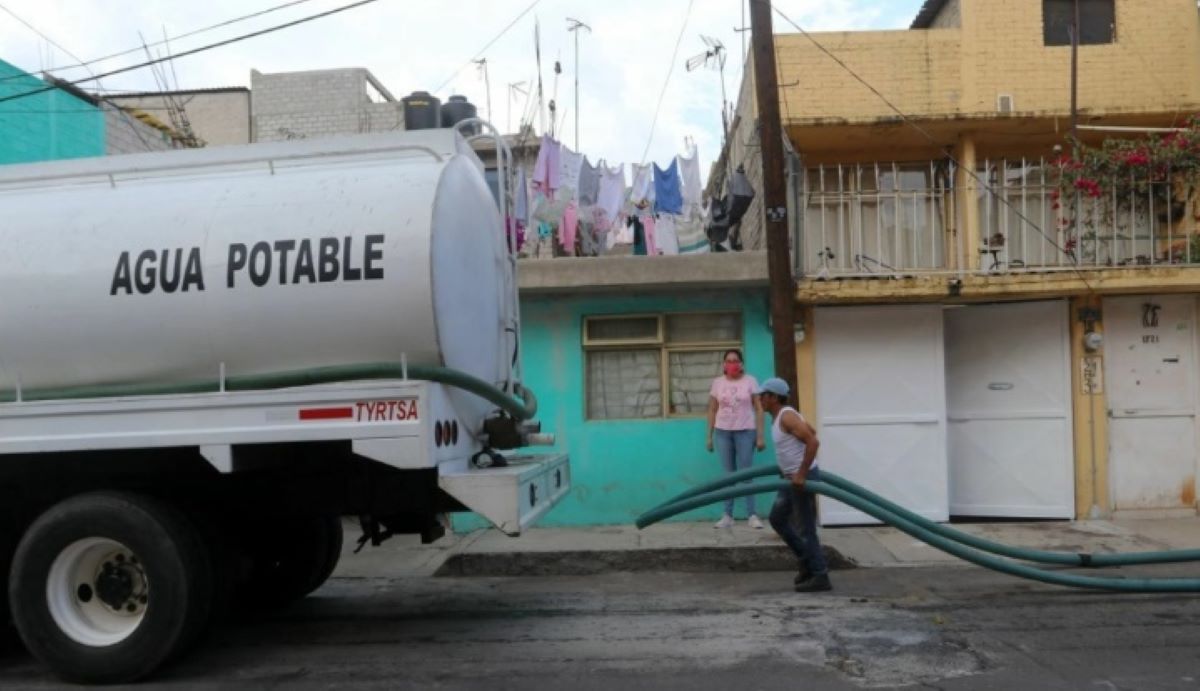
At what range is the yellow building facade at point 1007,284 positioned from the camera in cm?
1034

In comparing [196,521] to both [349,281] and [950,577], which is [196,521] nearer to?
[349,281]

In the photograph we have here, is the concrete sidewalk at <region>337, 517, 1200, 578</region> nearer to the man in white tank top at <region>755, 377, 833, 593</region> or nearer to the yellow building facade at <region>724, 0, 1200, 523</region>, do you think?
the yellow building facade at <region>724, 0, 1200, 523</region>

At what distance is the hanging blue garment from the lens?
11.7 meters

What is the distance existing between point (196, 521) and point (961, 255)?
26.8 feet

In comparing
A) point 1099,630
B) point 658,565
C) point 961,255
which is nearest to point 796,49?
point 961,255

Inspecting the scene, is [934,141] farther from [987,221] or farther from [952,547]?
[952,547]

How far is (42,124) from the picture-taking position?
12844 mm

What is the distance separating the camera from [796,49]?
10.8 metres

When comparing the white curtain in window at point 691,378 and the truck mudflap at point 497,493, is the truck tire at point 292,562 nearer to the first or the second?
the truck mudflap at point 497,493

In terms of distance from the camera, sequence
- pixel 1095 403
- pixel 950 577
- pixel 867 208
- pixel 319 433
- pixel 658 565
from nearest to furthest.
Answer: pixel 319 433 < pixel 950 577 < pixel 658 565 < pixel 1095 403 < pixel 867 208

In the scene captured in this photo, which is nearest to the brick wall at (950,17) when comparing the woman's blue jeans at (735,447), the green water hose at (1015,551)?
the woman's blue jeans at (735,447)

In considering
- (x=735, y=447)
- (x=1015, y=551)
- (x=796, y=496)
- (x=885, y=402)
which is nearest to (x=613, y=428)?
(x=735, y=447)

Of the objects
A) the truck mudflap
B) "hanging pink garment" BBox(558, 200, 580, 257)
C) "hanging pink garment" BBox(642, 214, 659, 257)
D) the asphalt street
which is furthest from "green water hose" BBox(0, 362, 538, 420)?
"hanging pink garment" BBox(642, 214, 659, 257)

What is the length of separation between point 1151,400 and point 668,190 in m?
5.63
